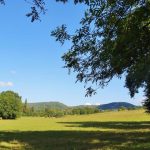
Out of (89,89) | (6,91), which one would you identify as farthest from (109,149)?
(6,91)

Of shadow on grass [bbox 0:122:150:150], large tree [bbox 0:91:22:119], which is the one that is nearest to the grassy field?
shadow on grass [bbox 0:122:150:150]

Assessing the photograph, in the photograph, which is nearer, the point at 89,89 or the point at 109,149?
the point at 109,149

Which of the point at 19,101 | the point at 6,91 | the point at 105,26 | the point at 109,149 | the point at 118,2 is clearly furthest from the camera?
the point at 6,91

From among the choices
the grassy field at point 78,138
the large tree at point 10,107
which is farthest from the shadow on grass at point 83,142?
the large tree at point 10,107

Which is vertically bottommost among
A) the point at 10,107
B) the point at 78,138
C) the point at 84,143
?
the point at 84,143

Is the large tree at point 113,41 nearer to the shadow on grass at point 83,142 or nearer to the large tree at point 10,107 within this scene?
the shadow on grass at point 83,142

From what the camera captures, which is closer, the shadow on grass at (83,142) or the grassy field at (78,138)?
the shadow on grass at (83,142)

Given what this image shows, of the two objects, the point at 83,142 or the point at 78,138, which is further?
the point at 78,138

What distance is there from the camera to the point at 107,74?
A: 3011 cm

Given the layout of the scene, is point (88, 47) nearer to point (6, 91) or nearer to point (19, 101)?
point (19, 101)

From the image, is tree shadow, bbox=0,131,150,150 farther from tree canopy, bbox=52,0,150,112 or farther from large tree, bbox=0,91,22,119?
large tree, bbox=0,91,22,119

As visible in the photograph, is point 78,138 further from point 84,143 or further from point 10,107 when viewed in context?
point 10,107

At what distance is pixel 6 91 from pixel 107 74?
158m

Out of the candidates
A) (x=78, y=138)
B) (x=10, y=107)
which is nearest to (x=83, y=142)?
(x=78, y=138)
